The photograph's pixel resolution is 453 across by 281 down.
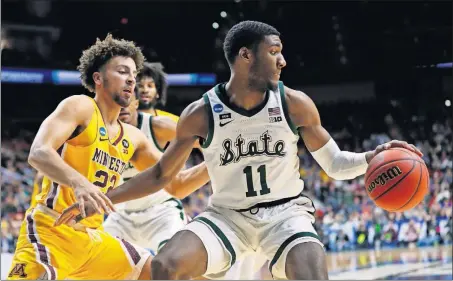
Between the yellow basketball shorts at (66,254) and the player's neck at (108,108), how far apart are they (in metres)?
0.66

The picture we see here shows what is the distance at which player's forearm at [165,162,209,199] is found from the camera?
4.29 m

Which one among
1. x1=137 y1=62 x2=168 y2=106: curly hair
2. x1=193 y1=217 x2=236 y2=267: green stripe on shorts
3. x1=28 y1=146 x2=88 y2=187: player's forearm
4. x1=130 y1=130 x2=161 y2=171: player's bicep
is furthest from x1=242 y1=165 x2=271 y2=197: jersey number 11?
x1=137 y1=62 x2=168 y2=106: curly hair

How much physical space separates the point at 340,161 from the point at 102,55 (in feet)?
5.50

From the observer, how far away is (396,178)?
346 cm

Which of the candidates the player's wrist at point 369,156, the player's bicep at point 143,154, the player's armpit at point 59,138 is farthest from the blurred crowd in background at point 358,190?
the player's wrist at point 369,156

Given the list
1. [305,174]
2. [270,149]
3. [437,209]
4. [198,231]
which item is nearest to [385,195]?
[270,149]

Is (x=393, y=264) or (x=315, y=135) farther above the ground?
(x=315, y=135)

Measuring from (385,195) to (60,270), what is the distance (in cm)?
186

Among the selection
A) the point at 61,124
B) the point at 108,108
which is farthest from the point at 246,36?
the point at 61,124

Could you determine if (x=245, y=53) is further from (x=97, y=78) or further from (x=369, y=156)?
(x=97, y=78)

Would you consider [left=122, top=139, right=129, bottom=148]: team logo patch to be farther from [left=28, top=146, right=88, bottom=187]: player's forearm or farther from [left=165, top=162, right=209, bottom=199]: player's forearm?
[left=28, top=146, right=88, bottom=187]: player's forearm

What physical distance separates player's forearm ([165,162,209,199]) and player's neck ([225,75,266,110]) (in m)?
0.74

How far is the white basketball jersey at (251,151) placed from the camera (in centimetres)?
355

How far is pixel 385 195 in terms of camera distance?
138 inches
